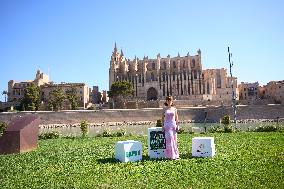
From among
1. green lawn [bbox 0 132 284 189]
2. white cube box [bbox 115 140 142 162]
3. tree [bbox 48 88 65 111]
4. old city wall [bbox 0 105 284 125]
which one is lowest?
old city wall [bbox 0 105 284 125]

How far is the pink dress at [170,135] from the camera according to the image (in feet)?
36.1

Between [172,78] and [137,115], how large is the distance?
129 ft

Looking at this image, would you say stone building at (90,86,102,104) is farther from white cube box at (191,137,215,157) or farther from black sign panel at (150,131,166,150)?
white cube box at (191,137,215,157)

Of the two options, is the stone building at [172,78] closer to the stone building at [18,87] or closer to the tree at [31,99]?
the stone building at [18,87]

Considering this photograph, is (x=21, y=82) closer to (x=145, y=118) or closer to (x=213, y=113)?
(x=145, y=118)

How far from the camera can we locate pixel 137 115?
219 feet

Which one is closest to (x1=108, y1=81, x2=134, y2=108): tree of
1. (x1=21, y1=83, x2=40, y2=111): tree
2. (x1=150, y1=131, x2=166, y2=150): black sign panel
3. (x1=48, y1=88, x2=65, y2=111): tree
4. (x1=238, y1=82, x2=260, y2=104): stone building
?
(x1=48, y1=88, x2=65, y2=111): tree

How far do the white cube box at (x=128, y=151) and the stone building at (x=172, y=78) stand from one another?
86526mm

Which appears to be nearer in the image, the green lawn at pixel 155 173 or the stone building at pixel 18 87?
the green lawn at pixel 155 173

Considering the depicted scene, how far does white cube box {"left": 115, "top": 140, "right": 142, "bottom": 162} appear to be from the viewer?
1079 centimetres

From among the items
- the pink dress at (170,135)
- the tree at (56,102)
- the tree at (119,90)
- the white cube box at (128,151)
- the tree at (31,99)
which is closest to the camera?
the white cube box at (128,151)

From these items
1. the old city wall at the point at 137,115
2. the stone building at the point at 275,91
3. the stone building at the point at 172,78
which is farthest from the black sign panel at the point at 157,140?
the stone building at the point at 172,78

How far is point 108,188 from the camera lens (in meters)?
7.26

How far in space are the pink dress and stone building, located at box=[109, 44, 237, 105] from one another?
86.1m
